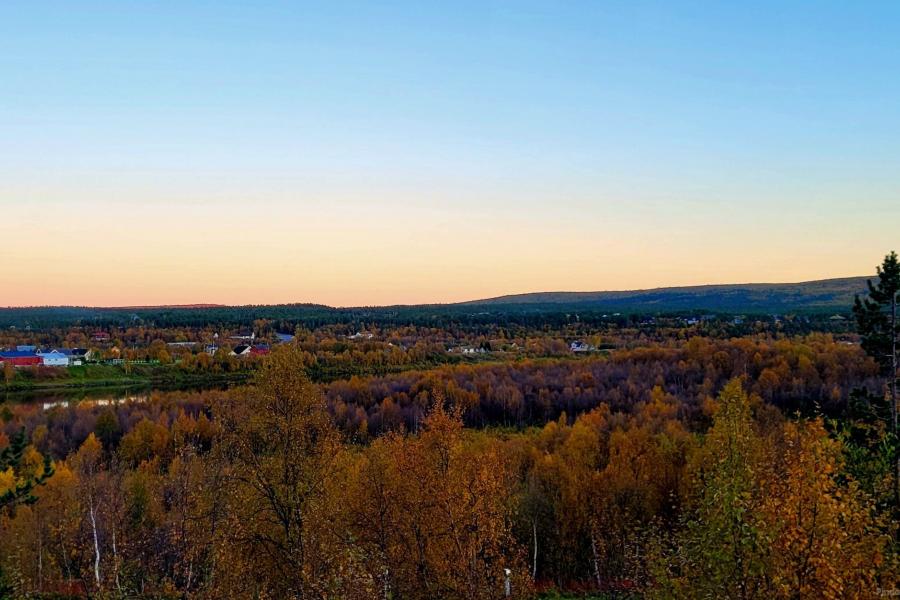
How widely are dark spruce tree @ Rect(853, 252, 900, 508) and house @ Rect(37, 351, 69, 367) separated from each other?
114m

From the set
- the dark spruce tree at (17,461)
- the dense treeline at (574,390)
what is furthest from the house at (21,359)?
the dark spruce tree at (17,461)

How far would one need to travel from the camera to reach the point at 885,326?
2073 centimetres

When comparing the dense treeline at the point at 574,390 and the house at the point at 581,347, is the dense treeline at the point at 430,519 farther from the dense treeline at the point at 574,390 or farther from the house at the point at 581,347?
the house at the point at 581,347

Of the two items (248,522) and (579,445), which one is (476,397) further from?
(248,522)

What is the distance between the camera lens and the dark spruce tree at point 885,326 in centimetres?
2022

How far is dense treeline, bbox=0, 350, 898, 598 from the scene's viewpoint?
11.1 meters

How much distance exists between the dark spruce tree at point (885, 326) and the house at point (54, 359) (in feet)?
375

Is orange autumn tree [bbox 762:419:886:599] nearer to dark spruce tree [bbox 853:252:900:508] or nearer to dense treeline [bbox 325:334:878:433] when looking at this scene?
dark spruce tree [bbox 853:252:900:508]

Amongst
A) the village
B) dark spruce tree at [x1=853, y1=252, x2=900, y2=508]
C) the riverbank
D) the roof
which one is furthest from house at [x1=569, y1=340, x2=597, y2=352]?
dark spruce tree at [x1=853, y1=252, x2=900, y2=508]

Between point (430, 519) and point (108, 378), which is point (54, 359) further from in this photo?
point (430, 519)

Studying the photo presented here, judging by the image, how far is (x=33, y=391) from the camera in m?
95.1

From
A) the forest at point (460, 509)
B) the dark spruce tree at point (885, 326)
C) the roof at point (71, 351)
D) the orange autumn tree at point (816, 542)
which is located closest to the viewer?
the orange autumn tree at point (816, 542)

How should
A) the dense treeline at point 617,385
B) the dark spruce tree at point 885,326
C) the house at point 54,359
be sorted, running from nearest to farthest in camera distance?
the dark spruce tree at point 885,326
the dense treeline at point 617,385
the house at point 54,359

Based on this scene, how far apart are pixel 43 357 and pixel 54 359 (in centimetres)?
166
